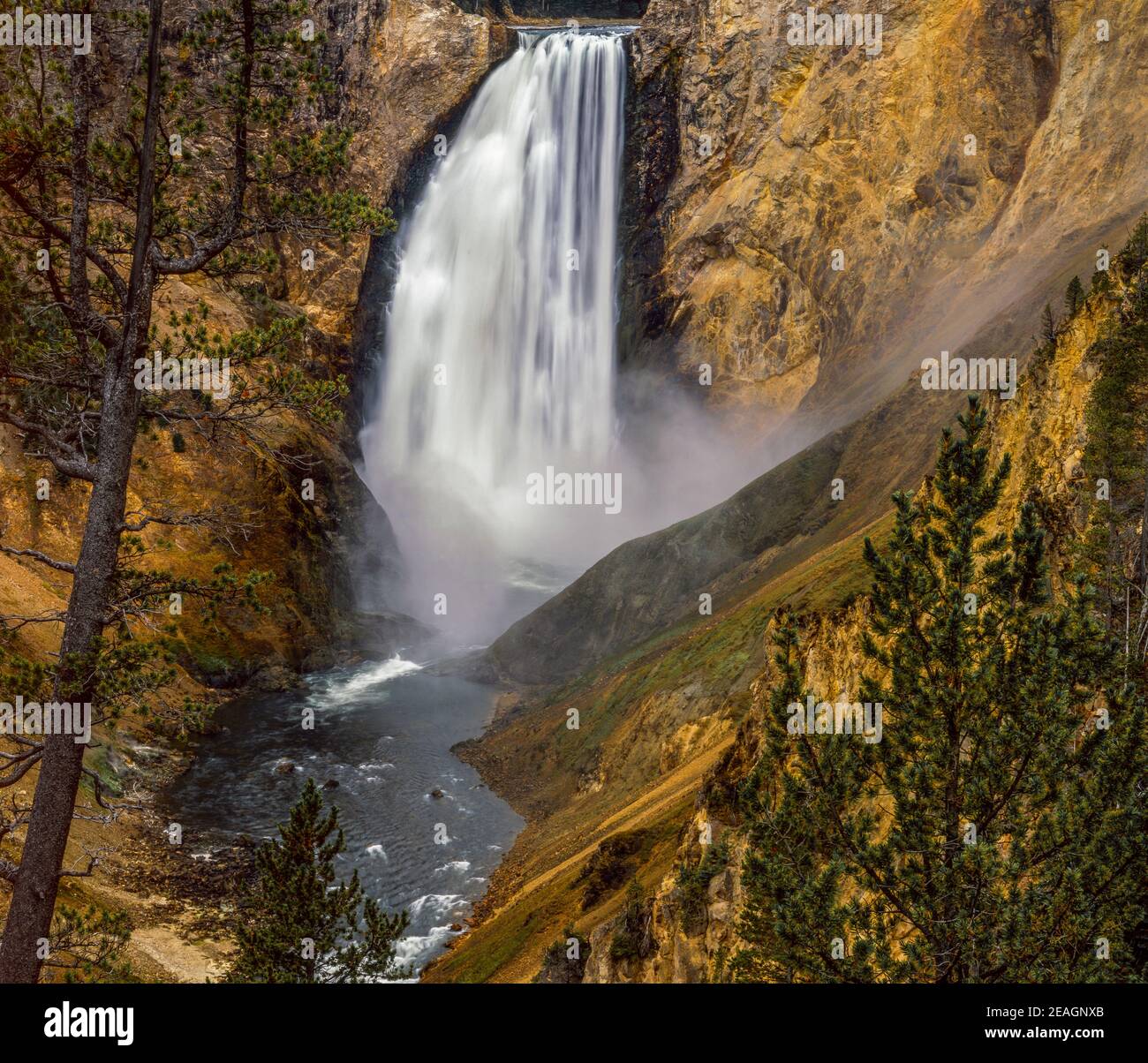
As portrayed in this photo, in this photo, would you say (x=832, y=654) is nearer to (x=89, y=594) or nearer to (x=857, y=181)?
(x=89, y=594)

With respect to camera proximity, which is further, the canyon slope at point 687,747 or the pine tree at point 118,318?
the canyon slope at point 687,747

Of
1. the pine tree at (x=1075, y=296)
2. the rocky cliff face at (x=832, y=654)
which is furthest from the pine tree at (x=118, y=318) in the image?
the pine tree at (x=1075, y=296)

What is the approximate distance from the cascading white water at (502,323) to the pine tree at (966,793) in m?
60.9

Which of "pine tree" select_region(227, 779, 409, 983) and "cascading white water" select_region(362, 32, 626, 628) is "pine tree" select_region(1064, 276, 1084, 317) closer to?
"pine tree" select_region(227, 779, 409, 983)

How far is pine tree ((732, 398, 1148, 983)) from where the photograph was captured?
7785 millimetres

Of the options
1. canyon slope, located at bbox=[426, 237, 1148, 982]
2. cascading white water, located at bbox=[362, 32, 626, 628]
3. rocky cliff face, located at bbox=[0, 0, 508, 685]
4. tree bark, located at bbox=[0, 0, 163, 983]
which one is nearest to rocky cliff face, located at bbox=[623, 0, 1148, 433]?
cascading white water, located at bbox=[362, 32, 626, 628]

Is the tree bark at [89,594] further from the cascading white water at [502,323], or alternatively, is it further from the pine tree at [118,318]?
the cascading white water at [502,323]

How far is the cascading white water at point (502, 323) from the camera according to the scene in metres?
71.9

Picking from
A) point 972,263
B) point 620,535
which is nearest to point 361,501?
point 620,535

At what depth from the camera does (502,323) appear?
2896 inches

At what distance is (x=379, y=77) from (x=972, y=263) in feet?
183

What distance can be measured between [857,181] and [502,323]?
3016 centimetres

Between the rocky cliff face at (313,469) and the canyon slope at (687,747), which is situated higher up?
the rocky cliff face at (313,469)

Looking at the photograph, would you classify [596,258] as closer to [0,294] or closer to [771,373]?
[771,373]
